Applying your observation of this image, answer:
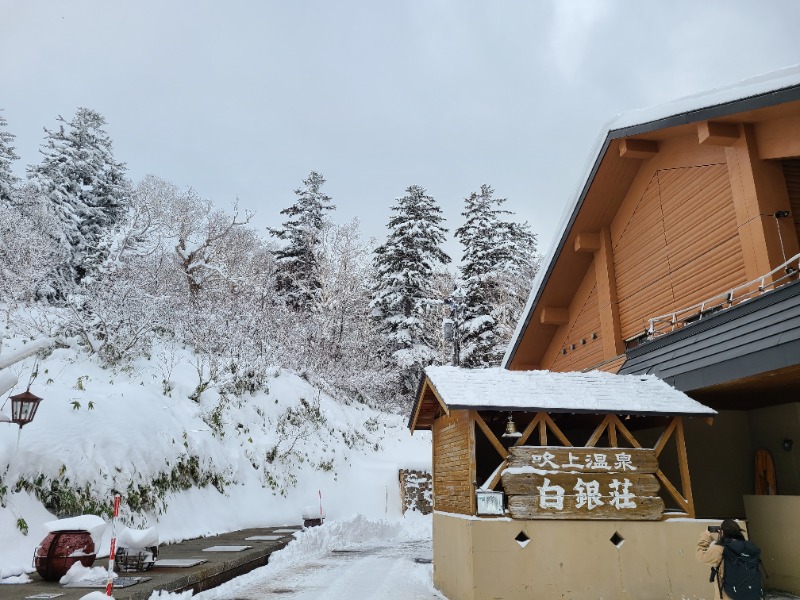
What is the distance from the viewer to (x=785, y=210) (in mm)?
8914

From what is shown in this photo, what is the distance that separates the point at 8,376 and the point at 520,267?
2752 centimetres

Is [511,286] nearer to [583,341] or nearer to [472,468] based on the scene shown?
[583,341]

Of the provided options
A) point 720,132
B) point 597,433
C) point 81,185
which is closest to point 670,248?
point 720,132

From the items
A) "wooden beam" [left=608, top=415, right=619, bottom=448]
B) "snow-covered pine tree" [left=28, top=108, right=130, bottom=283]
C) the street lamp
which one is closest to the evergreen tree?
"snow-covered pine tree" [left=28, top=108, right=130, bottom=283]

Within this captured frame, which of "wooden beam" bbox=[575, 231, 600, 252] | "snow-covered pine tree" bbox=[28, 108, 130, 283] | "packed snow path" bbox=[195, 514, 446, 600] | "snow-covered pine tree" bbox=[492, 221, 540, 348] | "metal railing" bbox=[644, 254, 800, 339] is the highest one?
"snow-covered pine tree" bbox=[28, 108, 130, 283]

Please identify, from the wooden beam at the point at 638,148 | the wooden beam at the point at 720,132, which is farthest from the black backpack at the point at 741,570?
the wooden beam at the point at 638,148

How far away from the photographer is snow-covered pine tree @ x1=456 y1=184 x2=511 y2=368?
3075 centimetres

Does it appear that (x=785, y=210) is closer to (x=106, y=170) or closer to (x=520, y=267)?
(x=520, y=267)

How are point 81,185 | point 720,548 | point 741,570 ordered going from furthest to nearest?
point 81,185 < point 720,548 < point 741,570

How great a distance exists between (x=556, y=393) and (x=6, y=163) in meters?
34.6

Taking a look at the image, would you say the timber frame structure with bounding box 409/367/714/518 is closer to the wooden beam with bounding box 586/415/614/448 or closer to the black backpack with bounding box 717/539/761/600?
the wooden beam with bounding box 586/415/614/448

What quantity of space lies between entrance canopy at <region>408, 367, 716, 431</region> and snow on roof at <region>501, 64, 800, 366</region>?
4.97 m

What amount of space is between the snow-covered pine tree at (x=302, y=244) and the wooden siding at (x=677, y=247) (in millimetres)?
21207

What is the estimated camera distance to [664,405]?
8500mm
